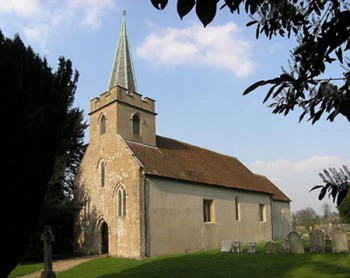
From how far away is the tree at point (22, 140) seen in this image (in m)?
7.45

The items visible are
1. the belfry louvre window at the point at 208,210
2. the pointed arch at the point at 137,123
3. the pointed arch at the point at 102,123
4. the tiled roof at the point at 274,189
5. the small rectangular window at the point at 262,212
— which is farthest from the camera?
the tiled roof at the point at 274,189

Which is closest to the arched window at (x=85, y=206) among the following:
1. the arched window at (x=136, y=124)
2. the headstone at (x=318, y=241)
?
the arched window at (x=136, y=124)

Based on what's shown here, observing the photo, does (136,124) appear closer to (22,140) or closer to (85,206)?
(85,206)

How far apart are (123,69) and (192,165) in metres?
8.22

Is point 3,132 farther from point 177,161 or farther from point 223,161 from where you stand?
point 223,161

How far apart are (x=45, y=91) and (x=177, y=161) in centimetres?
1496

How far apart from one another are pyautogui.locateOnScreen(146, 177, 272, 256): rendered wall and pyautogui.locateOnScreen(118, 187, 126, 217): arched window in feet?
5.71

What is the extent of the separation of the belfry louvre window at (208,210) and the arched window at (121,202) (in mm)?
5592

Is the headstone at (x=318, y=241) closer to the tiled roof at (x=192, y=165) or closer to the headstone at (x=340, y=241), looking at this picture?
the headstone at (x=340, y=241)

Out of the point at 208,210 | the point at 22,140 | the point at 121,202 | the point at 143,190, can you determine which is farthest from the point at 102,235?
the point at 22,140

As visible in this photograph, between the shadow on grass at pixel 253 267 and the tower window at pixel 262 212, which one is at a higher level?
the tower window at pixel 262 212

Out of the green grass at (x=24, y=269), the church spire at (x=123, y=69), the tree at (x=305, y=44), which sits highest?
the church spire at (x=123, y=69)

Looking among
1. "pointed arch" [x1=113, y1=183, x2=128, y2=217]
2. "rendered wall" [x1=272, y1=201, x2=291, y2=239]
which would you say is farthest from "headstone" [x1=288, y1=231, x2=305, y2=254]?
"rendered wall" [x1=272, y1=201, x2=291, y2=239]

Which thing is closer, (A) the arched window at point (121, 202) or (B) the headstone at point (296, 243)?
(B) the headstone at point (296, 243)
